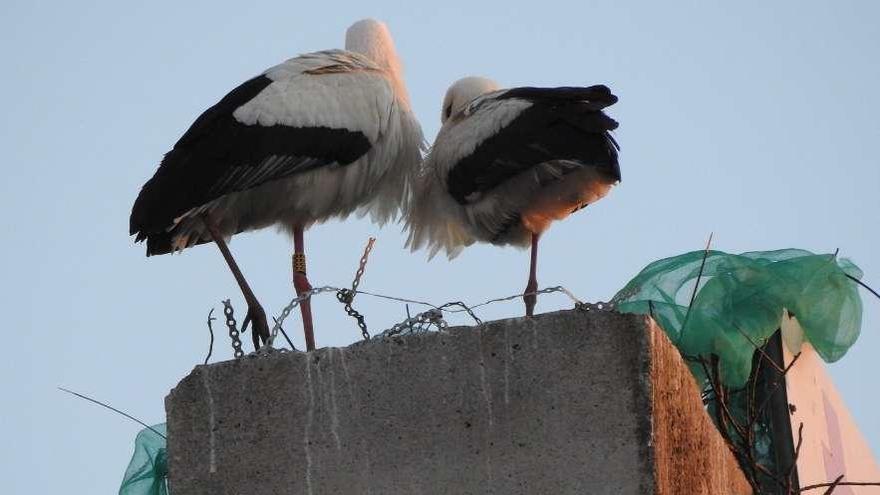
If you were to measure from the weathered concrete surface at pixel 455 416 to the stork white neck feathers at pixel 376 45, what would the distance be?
160 inches

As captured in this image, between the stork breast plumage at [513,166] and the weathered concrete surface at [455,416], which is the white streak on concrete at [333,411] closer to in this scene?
the weathered concrete surface at [455,416]

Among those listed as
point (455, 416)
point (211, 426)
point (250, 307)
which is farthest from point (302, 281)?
point (455, 416)

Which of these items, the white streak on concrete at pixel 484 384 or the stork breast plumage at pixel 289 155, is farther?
the stork breast plumage at pixel 289 155

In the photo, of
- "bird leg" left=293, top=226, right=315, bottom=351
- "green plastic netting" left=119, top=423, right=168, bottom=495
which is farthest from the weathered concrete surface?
"bird leg" left=293, top=226, right=315, bottom=351

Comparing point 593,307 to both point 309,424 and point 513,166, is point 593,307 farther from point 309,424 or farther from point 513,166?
point 513,166

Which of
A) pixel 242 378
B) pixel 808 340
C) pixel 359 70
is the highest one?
pixel 359 70

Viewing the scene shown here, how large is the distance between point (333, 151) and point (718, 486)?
326cm

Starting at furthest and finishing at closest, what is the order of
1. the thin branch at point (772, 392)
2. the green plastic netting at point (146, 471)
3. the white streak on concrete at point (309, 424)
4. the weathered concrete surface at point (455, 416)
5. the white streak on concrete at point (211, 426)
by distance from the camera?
1. the thin branch at point (772, 392)
2. the green plastic netting at point (146, 471)
3. the white streak on concrete at point (211, 426)
4. the white streak on concrete at point (309, 424)
5. the weathered concrete surface at point (455, 416)

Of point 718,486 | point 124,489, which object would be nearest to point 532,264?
point 124,489

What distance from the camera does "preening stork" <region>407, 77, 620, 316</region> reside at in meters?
7.30

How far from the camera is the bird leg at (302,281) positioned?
6758 mm

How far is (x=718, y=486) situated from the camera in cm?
461

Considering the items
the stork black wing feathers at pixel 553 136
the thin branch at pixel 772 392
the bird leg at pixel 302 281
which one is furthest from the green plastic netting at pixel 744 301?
the bird leg at pixel 302 281

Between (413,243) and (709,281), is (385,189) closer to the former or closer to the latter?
(413,243)
